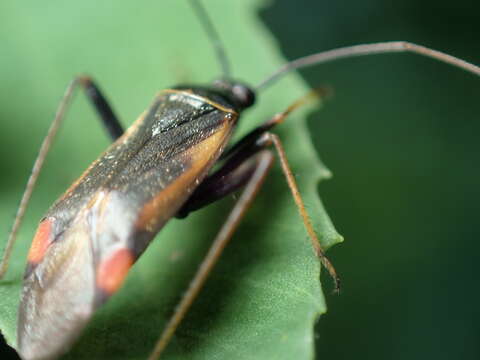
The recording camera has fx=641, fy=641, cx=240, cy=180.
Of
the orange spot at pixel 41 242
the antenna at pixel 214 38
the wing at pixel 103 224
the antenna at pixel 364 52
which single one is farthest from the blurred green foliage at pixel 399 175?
the orange spot at pixel 41 242

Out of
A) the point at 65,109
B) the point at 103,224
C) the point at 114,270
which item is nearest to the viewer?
the point at 114,270

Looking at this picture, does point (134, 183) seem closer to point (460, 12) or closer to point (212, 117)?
point (212, 117)

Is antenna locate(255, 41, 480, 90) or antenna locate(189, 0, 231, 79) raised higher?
antenna locate(189, 0, 231, 79)

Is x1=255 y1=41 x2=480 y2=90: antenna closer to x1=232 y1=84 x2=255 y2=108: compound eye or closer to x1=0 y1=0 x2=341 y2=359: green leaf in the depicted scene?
x1=0 y1=0 x2=341 y2=359: green leaf

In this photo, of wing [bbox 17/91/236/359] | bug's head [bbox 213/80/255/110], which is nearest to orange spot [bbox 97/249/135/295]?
wing [bbox 17/91/236/359]

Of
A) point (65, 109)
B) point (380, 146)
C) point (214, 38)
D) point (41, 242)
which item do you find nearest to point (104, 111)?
point (65, 109)

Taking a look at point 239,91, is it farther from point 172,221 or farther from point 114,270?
point 114,270

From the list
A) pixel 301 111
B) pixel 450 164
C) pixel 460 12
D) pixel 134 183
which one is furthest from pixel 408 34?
pixel 134 183
